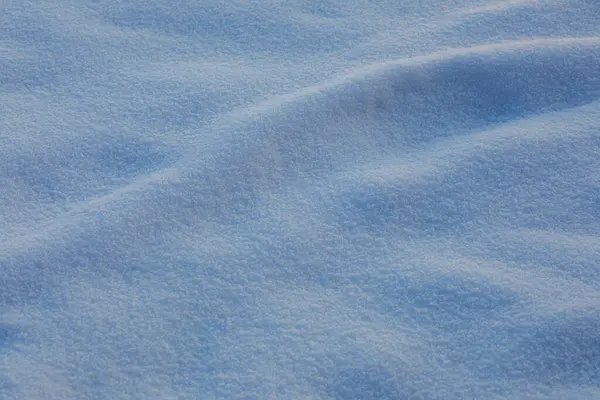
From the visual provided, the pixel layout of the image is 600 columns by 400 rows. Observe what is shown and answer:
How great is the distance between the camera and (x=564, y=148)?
0.92 meters

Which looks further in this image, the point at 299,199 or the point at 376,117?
the point at 376,117

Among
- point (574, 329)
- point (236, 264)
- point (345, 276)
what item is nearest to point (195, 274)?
point (236, 264)

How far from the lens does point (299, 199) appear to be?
33.9 inches

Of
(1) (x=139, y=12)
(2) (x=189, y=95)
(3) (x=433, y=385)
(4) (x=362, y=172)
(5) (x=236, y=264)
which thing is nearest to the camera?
(3) (x=433, y=385)

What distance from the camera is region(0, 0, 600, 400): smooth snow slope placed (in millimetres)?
700

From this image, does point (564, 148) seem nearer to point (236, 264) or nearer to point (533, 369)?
point (533, 369)

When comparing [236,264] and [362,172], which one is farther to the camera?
[362,172]

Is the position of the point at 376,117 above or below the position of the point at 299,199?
above

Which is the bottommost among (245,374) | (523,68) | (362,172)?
(245,374)

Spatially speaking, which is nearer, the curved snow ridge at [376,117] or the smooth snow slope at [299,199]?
the smooth snow slope at [299,199]

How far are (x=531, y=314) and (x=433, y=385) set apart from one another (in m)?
0.14

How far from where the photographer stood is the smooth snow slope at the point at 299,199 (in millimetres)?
700

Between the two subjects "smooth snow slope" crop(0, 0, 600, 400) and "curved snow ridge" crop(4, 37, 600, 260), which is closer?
"smooth snow slope" crop(0, 0, 600, 400)

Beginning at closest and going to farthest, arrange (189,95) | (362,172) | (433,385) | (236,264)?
(433,385) → (236,264) → (362,172) → (189,95)
